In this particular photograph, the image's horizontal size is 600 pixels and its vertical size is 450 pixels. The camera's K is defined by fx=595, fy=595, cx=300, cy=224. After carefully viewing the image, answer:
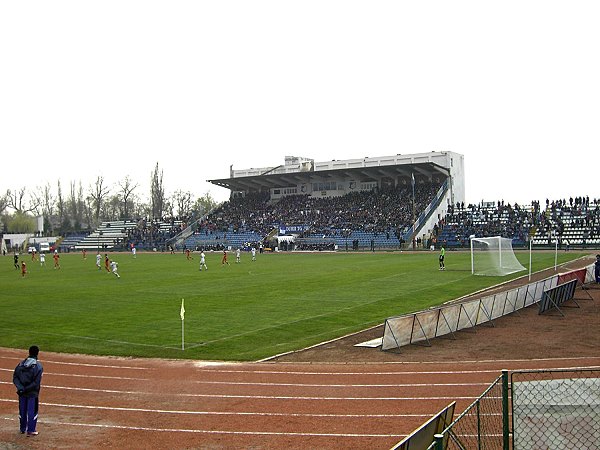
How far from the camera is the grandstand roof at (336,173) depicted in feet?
262

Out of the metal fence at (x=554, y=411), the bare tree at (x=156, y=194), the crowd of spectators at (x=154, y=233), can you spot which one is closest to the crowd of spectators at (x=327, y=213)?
the crowd of spectators at (x=154, y=233)

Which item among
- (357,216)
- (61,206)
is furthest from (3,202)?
(357,216)

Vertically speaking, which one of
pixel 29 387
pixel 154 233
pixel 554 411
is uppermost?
pixel 154 233

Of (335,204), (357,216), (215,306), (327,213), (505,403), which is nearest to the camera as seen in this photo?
(505,403)

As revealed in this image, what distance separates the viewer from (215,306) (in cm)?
2641

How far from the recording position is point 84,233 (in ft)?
357

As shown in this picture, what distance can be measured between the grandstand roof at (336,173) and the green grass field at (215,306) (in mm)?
36352

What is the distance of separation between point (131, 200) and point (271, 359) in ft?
423

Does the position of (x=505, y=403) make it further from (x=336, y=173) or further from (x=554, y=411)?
(x=336, y=173)

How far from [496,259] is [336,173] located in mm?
48097

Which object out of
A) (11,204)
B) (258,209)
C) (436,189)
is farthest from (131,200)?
(436,189)

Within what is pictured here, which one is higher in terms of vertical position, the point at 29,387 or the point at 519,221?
the point at 519,221

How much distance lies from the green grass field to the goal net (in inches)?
40.7

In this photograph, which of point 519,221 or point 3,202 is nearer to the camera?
point 519,221
